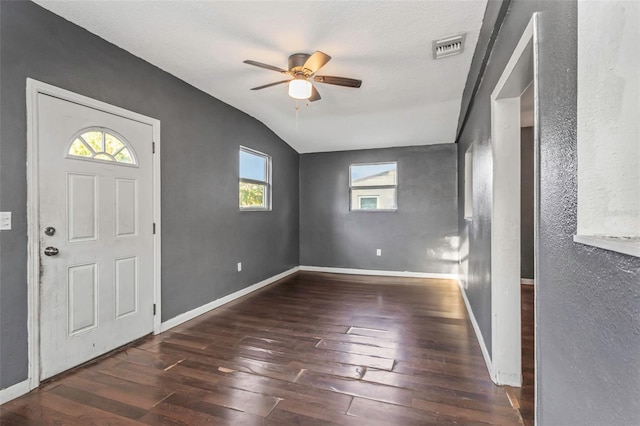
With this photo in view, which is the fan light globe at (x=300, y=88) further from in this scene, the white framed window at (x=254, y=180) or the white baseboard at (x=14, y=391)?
the white baseboard at (x=14, y=391)

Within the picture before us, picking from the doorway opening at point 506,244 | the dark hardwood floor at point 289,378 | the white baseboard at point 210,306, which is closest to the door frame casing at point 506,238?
the doorway opening at point 506,244

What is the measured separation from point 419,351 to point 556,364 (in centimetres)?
159

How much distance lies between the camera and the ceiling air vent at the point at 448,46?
2307mm

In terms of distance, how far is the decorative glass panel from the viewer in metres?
2.28

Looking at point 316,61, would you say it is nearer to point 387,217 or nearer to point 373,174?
point 373,174

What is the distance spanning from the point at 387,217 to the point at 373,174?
856mm

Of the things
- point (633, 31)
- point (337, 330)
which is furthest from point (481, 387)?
point (633, 31)

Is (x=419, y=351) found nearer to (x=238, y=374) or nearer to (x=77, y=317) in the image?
(x=238, y=374)

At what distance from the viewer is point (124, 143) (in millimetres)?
2611

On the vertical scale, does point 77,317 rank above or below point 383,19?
below

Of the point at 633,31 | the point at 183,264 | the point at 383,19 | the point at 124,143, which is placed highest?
the point at 383,19

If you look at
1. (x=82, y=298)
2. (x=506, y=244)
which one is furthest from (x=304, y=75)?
(x=82, y=298)

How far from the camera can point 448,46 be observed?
2.39 m

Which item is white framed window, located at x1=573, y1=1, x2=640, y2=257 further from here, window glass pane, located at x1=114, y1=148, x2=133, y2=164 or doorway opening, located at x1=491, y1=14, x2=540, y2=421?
window glass pane, located at x1=114, y1=148, x2=133, y2=164
